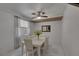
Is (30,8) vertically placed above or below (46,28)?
above

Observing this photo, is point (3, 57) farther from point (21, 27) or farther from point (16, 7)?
point (16, 7)

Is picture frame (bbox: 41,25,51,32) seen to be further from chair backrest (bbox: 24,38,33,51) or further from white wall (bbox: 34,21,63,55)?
chair backrest (bbox: 24,38,33,51)

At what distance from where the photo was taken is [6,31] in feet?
6.97

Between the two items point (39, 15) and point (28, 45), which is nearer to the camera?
point (39, 15)

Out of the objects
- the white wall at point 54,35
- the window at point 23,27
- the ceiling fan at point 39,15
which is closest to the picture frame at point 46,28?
the white wall at point 54,35

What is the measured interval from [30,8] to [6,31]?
2.54ft

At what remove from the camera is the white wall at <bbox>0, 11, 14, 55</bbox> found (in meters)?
1.93

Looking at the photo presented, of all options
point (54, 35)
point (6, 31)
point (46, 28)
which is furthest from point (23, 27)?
point (54, 35)

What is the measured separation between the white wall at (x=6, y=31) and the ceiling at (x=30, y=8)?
171 millimetres

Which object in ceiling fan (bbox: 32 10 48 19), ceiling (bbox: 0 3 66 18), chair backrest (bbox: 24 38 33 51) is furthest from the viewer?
chair backrest (bbox: 24 38 33 51)

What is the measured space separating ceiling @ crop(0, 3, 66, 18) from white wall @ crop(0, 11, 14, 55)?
171 millimetres

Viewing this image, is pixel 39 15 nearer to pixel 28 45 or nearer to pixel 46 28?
pixel 46 28

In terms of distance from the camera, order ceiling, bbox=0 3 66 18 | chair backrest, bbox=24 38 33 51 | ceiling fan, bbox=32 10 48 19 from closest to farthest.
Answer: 1. ceiling, bbox=0 3 66 18
2. ceiling fan, bbox=32 10 48 19
3. chair backrest, bbox=24 38 33 51

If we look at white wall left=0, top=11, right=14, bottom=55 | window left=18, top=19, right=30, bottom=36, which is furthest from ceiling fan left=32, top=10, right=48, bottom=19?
white wall left=0, top=11, right=14, bottom=55
